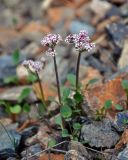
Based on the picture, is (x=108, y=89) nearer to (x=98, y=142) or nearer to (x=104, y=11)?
(x=98, y=142)

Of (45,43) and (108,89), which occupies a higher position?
(45,43)

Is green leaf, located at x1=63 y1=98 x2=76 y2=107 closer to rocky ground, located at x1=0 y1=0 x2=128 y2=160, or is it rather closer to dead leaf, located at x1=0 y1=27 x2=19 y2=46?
rocky ground, located at x1=0 y1=0 x2=128 y2=160

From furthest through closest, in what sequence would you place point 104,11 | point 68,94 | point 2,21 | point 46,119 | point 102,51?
point 2,21 → point 104,11 → point 102,51 → point 46,119 → point 68,94

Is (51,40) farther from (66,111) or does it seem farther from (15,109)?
(15,109)

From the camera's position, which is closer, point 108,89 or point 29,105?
point 108,89

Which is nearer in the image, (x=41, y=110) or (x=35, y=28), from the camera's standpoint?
(x=41, y=110)

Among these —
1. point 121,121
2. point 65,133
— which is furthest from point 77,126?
point 121,121

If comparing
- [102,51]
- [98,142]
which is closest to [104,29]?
[102,51]

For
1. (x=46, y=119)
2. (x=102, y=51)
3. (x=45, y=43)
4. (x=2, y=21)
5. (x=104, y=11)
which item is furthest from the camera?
(x=2, y=21)
